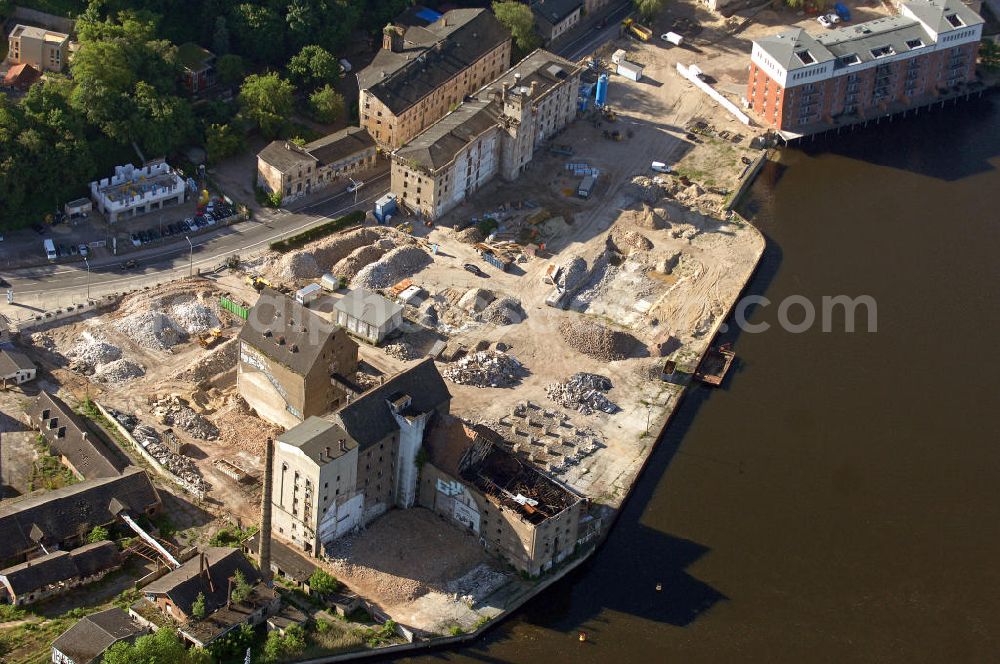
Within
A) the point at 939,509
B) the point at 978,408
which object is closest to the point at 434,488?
the point at 939,509

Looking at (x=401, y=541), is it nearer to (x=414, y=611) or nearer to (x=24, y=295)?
(x=414, y=611)

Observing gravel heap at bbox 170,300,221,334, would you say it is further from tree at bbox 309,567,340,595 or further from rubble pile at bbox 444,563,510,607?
rubble pile at bbox 444,563,510,607

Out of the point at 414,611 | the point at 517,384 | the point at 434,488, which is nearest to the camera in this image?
the point at 414,611

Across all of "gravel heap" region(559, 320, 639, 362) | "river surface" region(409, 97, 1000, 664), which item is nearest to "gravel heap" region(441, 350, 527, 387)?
"gravel heap" region(559, 320, 639, 362)

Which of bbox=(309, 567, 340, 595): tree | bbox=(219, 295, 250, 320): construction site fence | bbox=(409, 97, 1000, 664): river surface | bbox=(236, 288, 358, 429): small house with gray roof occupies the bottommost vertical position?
bbox=(409, 97, 1000, 664): river surface

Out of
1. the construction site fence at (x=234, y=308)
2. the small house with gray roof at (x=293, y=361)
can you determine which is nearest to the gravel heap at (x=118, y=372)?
the small house with gray roof at (x=293, y=361)

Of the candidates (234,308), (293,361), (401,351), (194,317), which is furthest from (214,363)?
(401,351)
